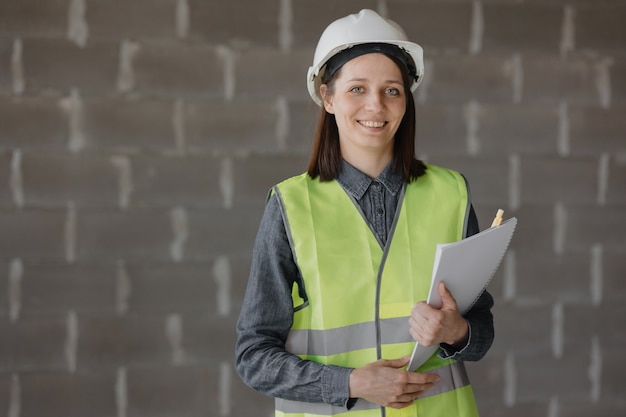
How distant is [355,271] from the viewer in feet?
4.73

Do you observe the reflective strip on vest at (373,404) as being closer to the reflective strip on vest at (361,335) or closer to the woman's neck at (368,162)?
the reflective strip on vest at (361,335)

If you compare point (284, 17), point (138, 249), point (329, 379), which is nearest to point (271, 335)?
point (329, 379)

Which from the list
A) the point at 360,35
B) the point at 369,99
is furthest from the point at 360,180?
the point at 360,35

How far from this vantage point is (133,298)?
9.12ft

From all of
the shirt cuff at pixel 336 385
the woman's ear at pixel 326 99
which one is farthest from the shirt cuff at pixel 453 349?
the woman's ear at pixel 326 99

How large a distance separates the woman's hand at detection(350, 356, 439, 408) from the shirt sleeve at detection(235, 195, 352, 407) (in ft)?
0.09

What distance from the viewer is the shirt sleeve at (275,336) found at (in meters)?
1.37

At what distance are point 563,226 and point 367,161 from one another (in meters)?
1.80

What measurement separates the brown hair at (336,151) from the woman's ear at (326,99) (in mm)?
16

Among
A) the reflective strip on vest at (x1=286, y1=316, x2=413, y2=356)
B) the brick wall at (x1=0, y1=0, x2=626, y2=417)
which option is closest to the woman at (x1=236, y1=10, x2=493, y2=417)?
the reflective strip on vest at (x1=286, y1=316, x2=413, y2=356)

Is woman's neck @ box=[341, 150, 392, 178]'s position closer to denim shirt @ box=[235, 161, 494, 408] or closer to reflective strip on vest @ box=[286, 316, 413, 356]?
denim shirt @ box=[235, 161, 494, 408]

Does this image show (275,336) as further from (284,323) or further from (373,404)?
(373,404)

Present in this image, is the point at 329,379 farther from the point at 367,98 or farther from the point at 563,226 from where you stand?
the point at 563,226

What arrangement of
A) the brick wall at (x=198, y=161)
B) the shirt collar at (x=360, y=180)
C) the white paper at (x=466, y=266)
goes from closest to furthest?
1. the white paper at (x=466, y=266)
2. the shirt collar at (x=360, y=180)
3. the brick wall at (x=198, y=161)
